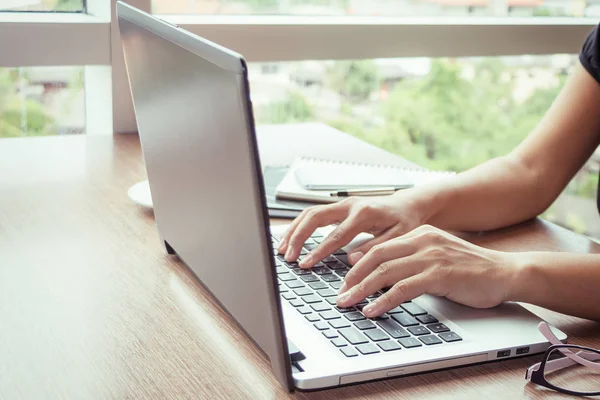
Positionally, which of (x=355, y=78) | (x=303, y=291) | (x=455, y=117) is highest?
(x=303, y=291)

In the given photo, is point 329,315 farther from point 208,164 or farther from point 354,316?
point 208,164

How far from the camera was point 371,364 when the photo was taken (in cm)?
70

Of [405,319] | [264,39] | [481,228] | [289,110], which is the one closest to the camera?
[405,319]

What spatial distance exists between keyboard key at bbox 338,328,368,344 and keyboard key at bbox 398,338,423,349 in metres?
0.03

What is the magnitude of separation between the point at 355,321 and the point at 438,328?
0.08 m

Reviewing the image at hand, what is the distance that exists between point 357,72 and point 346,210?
151 cm

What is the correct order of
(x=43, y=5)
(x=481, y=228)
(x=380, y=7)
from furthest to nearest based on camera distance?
(x=380, y=7) → (x=43, y=5) → (x=481, y=228)

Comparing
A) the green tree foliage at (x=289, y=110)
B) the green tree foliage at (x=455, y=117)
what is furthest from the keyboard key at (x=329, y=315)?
the green tree foliage at (x=455, y=117)

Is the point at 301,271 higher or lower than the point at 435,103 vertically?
higher

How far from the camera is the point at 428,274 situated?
812 millimetres

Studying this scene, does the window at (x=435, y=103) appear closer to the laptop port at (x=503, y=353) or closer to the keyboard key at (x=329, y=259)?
the keyboard key at (x=329, y=259)

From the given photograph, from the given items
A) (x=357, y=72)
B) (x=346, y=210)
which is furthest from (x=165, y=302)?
(x=357, y=72)

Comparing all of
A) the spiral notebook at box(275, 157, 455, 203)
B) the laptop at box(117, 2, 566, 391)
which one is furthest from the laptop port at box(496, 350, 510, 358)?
the spiral notebook at box(275, 157, 455, 203)

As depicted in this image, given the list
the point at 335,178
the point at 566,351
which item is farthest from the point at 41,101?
the point at 566,351
